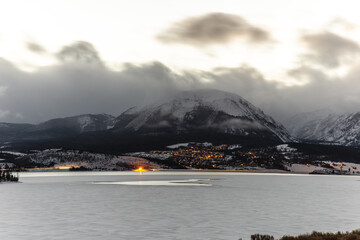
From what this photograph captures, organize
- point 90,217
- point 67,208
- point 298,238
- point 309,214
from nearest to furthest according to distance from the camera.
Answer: point 298,238, point 90,217, point 309,214, point 67,208

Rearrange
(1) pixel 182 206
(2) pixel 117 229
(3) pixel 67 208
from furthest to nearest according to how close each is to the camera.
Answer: (1) pixel 182 206 < (3) pixel 67 208 < (2) pixel 117 229

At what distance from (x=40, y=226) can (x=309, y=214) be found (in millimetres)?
36195

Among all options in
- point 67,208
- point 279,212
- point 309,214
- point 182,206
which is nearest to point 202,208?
point 182,206

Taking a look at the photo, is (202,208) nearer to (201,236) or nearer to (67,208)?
(67,208)

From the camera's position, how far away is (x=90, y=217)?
5691 centimetres

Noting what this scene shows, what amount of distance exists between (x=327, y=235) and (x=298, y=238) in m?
3.28

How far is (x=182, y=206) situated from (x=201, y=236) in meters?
31.4

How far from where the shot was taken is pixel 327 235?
38406mm

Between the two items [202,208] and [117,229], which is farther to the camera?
[202,208]

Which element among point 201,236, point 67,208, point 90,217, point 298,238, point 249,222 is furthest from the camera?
point 67,208

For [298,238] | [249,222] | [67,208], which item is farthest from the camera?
[67,208]

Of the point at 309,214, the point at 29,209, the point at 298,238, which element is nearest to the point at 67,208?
the point at 29,209

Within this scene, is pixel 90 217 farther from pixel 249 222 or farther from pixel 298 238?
pixel 298 238

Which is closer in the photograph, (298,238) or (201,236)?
(298,238)
